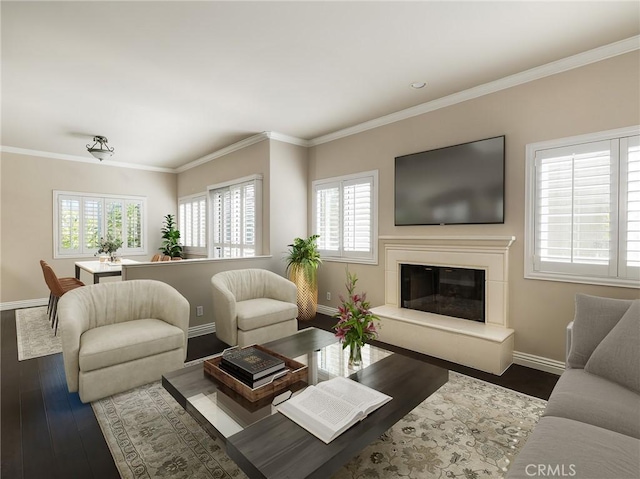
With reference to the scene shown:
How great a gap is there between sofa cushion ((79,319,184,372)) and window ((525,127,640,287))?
342cm

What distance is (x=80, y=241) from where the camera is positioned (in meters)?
6.27

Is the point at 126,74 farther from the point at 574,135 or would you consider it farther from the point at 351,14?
the point at 574,135

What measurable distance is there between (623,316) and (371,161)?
3.18 meters

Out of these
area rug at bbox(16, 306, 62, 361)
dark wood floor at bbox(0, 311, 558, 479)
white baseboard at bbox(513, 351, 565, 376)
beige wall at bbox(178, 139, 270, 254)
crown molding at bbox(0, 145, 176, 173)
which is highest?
crown molding at bbox(0, 145, 176, 173)

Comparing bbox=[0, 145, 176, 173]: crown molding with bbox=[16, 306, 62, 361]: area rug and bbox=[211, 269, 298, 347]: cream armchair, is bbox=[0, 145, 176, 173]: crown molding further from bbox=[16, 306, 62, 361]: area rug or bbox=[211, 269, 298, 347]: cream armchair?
bbox=[211, 269, 298, 347]: cream armchair

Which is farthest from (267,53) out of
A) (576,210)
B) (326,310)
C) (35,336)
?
(35,336)

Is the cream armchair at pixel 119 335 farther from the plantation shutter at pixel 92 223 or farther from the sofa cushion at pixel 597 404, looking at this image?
the plantation shutter at pixel 92 223

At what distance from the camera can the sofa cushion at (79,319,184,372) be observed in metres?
2.43

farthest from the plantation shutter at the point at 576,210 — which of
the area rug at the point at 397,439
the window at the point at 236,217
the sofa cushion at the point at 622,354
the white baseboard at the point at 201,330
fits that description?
the white baseboard at the point at 201,330

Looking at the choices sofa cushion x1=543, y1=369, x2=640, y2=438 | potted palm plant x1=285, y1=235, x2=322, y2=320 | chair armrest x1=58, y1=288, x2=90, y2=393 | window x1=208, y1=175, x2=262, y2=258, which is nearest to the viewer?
sofa cushion x1=543, y1=369, x2=640, y2=438

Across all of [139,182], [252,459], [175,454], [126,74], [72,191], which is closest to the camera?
[252,459]

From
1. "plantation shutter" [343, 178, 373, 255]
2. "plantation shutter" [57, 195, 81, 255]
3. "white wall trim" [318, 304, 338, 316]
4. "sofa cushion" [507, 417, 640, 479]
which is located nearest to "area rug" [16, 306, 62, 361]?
"plantation shutter" [57, 195, 81, 255]

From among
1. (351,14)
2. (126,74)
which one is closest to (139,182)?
(126,74)

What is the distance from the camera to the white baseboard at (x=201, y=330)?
164 inches
